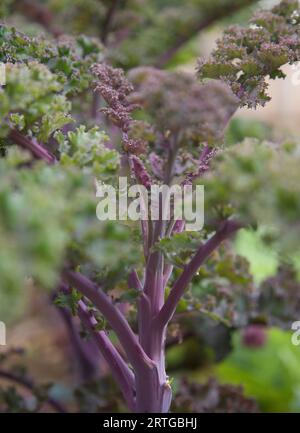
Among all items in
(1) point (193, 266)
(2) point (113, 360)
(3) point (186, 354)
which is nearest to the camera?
(1) point (193, 266)

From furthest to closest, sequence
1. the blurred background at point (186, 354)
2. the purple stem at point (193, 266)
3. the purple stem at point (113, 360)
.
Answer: the blurred background at point (186, 354) < the purple stem at point (113, 360) < the purple stem at point (193, 266)

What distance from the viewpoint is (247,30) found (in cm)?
95

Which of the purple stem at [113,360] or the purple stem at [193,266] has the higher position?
the purple stem at [193,266]

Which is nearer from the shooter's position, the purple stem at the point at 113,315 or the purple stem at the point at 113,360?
the purple stem at the point at 113,315

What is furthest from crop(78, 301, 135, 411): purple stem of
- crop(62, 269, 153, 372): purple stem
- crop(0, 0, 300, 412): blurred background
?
crop(0, 0, 300, 412): blurred background

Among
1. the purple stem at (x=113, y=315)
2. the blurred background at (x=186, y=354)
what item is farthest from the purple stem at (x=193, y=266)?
the blurred background at (x=186, y=354)

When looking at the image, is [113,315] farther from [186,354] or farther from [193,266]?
[186,354]

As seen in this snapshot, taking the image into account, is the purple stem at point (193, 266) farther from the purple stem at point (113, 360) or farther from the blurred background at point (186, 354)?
the blurred background at point (186, 354)

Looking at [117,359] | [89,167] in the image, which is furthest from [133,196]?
[117,359]

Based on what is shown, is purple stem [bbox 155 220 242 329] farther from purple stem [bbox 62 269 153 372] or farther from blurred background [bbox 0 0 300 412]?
blurred background [bbox 0 0 300 412]

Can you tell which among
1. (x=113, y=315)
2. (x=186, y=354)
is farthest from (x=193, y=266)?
(x=186, y=354)

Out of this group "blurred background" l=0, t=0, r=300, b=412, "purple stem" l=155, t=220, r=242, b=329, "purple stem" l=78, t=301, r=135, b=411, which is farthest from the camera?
"blurred background" l=0, t=0, r=300, b=412

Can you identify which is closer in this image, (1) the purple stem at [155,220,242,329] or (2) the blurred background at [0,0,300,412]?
(1) the purple stem at [155,220,242,329]

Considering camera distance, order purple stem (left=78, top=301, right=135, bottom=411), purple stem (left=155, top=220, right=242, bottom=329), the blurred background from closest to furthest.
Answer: purple stem (left=155, top=220, right=242, bottom=329), purple stem (left=78, top=301, right=135, bottom=411), the blurred background
